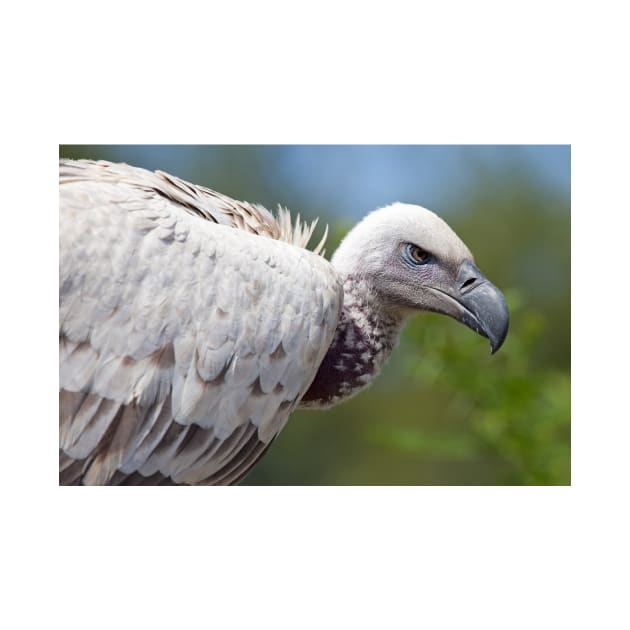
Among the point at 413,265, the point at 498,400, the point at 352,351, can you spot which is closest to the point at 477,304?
the point at 413,265

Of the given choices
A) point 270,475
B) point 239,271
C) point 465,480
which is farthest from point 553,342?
point 239,271

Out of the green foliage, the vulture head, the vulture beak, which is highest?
the vulture head

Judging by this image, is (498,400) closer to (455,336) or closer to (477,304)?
(455,336)

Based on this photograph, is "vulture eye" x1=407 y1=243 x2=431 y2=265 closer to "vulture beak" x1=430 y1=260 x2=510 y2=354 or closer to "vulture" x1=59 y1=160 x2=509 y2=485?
"vulture beak" x1=430 y1=260 x2=510 y2=354

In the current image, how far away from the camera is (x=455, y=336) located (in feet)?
15.1

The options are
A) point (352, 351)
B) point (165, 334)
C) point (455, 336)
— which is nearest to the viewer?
point (165, 334)

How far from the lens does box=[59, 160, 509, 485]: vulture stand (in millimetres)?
2967

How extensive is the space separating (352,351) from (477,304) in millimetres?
517

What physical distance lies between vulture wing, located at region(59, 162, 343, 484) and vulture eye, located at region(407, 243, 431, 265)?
1.52ft

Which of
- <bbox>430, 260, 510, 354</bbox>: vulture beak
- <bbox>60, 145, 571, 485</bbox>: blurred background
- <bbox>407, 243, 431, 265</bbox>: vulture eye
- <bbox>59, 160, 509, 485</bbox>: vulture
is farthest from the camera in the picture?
<bbox>60, 145, 571, 485</bbox>: blurred background

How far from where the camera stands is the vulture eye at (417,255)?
3.47 m

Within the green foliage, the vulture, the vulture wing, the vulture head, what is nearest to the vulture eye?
the vulture head

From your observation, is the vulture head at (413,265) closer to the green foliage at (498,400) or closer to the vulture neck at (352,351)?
the vulture neck at (352,351)

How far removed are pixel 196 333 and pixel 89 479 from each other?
621mm
